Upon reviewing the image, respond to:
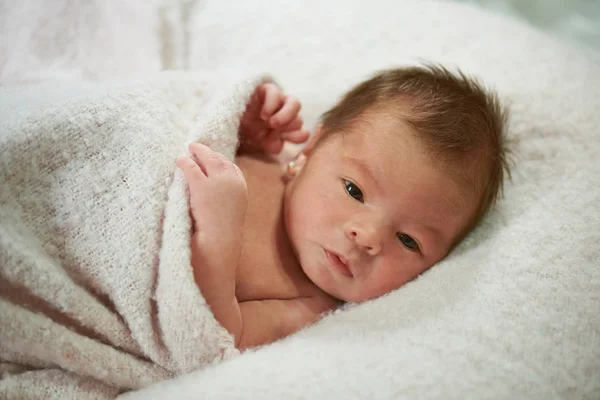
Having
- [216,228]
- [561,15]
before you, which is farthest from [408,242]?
[561,15]

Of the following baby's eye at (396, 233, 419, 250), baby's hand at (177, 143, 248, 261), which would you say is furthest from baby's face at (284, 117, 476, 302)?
baby's hand at (177, 143, 248, 261)

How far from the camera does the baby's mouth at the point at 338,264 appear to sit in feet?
2.98

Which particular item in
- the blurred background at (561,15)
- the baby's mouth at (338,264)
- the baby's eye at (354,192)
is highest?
the blurred background at (561,15)

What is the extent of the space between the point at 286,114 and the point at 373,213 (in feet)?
1.12

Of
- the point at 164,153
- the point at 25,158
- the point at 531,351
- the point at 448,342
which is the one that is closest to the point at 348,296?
the point at 448,342

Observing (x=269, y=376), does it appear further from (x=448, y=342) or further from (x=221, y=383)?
(x=448, y=342)

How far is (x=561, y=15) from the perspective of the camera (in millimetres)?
1724

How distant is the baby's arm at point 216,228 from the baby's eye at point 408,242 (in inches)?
12.4

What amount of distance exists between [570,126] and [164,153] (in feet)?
2.83

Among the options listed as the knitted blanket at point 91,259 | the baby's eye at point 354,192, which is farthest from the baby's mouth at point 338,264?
the knitted blanket at point 91,259

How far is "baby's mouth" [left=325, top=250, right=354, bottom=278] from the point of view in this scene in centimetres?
91

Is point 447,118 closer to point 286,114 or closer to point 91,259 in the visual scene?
point 286,114

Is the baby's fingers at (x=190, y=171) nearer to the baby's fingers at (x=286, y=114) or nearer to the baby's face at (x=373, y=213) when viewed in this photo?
the baby's face at (x=373, y=213)

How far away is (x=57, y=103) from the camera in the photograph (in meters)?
0.82
